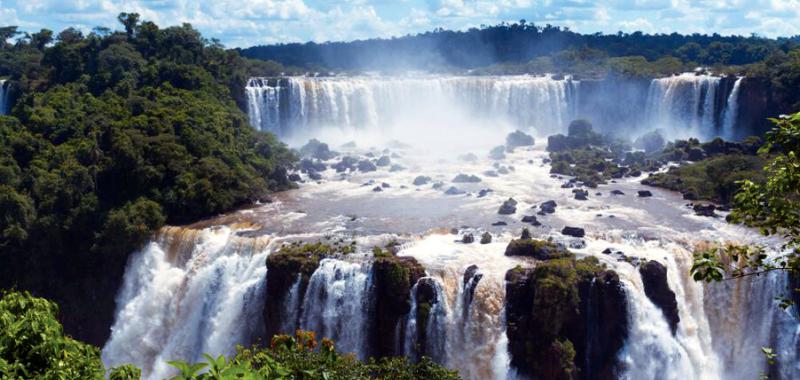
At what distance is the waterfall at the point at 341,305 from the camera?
22781mm

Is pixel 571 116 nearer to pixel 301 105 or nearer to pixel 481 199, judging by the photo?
pixel 301 105

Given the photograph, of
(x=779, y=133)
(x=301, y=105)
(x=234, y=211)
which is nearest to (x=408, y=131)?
(x=301, y=105)

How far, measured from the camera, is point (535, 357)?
69.2 feet

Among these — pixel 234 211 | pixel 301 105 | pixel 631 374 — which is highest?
pixel 301 105

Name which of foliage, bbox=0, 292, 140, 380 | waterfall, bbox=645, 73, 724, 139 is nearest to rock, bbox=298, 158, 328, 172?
waterfall, bbox=645, 73, 724, 139

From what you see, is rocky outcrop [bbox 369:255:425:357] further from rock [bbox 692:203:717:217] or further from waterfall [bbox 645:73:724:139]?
waterfall [bbox 645:73:724:139]

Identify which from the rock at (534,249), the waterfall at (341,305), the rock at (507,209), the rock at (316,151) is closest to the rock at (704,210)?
the rock at (507,209)

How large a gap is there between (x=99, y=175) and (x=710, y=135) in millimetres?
34331

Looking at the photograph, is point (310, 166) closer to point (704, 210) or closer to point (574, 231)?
point (574, 231)

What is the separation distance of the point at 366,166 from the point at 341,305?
58.5 ft

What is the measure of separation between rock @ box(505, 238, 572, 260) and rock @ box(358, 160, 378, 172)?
1634 cm

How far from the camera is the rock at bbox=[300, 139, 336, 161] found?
4325cm

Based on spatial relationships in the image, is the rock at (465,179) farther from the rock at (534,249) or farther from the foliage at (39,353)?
the foliage at (39,353)

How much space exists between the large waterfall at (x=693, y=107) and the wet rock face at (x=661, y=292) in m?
26.0
